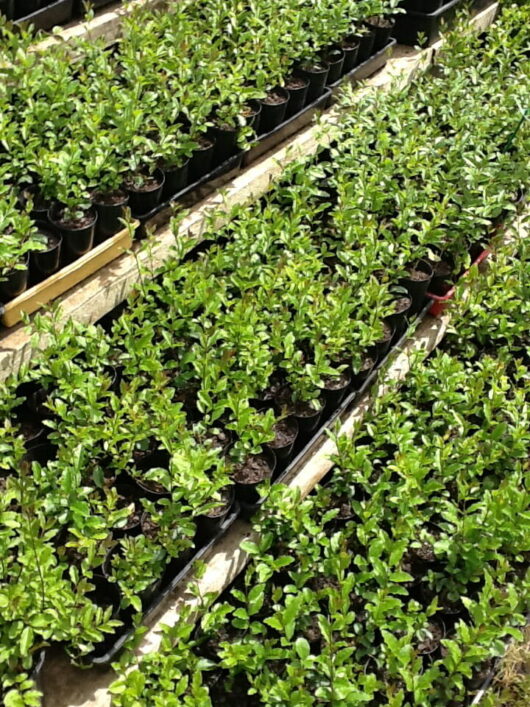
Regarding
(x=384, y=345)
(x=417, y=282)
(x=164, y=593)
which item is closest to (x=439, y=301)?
(x=417, y=282)

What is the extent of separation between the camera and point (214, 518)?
229cm

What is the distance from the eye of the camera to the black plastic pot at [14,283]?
244cm

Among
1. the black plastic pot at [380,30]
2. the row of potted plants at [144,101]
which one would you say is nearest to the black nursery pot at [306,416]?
the row of potted plants at [144,101]

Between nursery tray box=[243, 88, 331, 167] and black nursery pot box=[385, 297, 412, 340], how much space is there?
0.98 m

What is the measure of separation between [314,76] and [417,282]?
4.08 feet

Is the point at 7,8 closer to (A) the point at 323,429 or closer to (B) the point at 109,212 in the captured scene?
(B) the point at 109,212

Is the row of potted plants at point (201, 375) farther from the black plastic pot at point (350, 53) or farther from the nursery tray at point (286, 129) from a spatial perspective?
the black plastic pot at point (350, 53)

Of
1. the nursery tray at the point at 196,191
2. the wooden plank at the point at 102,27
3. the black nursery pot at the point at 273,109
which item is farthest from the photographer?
the black nursery pot at the point at 273,109

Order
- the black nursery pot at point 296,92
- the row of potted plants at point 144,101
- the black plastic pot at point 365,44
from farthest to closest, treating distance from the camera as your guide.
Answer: the black plastic pot at point 365,44 → the black nursery pot at point 296,92 → the row of potted plants at point 144,101

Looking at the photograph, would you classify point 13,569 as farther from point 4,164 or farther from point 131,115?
point 131,115

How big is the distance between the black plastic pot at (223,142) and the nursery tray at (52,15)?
883 millimetres

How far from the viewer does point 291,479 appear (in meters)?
2.63

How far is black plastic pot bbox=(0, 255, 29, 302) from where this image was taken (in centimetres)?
Result: 244

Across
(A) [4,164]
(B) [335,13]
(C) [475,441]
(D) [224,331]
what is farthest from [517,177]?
(A) [4,164]
